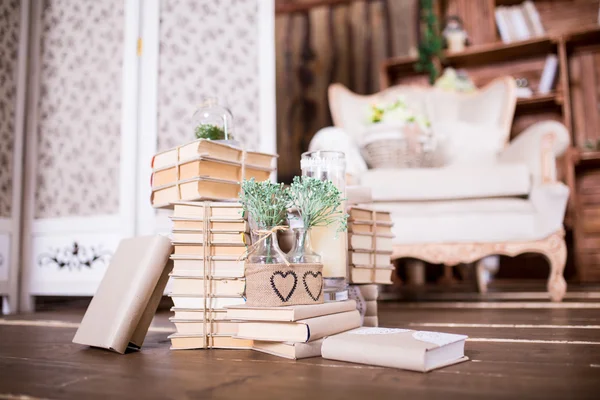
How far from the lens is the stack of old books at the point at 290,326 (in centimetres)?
91

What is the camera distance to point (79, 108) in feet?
7.83

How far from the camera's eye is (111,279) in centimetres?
115

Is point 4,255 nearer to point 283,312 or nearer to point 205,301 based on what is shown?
point 205,301

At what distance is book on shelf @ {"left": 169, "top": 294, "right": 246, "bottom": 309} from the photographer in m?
1.06

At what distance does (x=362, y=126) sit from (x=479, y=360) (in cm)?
208

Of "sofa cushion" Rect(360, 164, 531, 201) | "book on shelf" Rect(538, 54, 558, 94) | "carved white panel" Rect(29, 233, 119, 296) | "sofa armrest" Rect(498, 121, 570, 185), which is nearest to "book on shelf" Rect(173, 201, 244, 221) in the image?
"sofa cushion" Rect(360, 164, 531, 201)

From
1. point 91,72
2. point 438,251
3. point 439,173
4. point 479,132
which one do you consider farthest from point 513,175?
point 91,72

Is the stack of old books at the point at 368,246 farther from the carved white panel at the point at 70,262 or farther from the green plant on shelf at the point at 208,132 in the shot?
the carved white panel at the point at 70,262

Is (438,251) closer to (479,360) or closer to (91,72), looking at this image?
(479,360)

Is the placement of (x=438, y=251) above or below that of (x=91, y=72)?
below

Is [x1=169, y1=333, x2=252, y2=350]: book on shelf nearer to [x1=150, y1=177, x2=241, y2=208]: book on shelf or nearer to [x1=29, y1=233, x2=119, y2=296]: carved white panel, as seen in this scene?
[x1=150, y1=177, x2=241, y2=208]: book on shelf

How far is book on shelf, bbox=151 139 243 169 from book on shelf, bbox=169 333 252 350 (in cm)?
39

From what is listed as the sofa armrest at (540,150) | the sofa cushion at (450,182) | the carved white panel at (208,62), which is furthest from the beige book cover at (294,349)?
the carved white panel at (208,62)

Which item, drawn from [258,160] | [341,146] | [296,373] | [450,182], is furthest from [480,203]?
[296,373]
